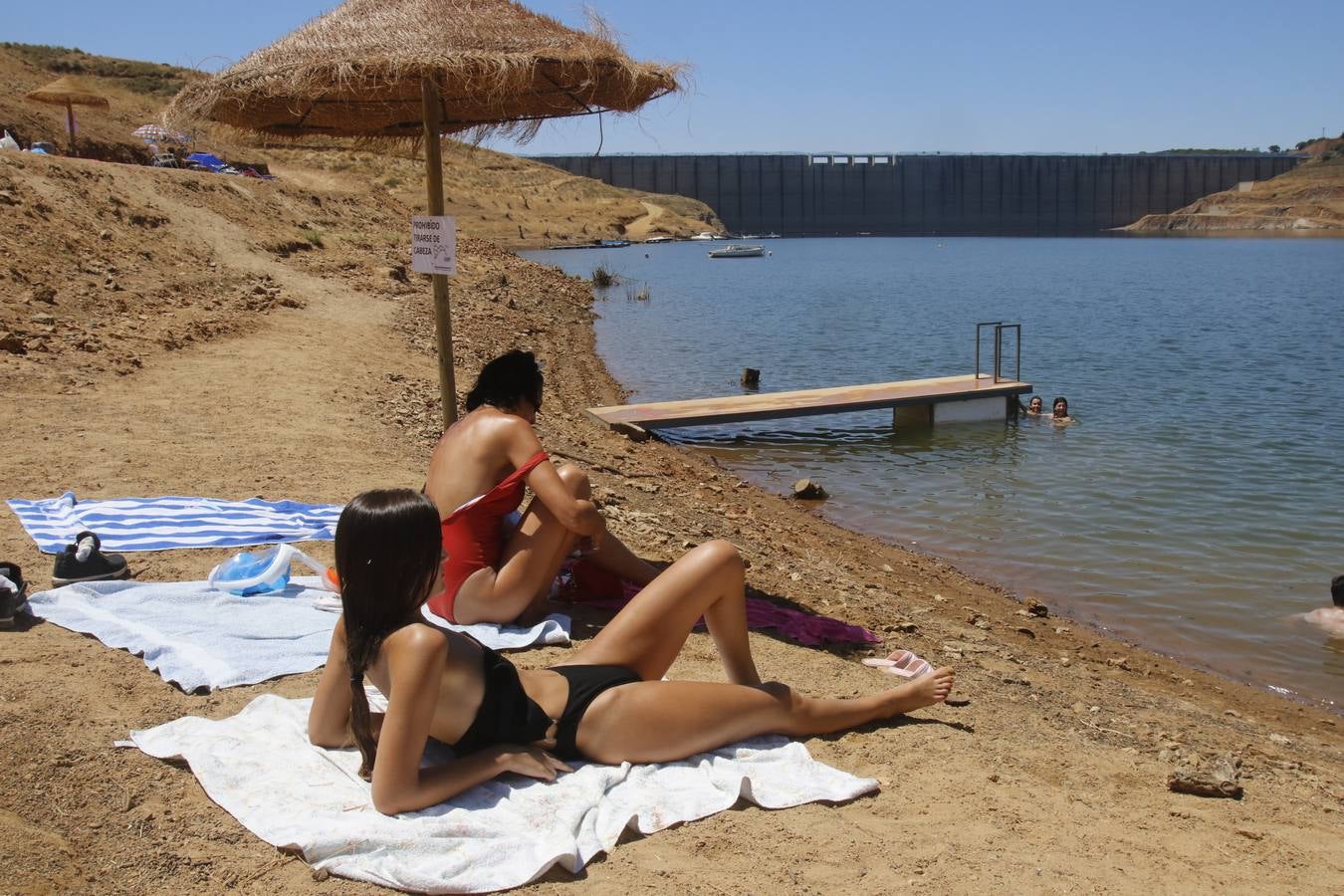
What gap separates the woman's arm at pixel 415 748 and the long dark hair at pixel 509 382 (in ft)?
5.96

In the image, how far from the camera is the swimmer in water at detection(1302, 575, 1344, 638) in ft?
23.4

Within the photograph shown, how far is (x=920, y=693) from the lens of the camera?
157 inches

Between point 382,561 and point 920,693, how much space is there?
2009 mm

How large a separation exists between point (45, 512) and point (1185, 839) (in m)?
5.04

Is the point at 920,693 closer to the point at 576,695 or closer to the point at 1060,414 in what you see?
the point at 576,695

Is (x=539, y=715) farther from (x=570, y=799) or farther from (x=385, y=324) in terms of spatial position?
(x=385, y=324)

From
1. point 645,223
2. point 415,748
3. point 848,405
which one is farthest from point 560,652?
point 645,223

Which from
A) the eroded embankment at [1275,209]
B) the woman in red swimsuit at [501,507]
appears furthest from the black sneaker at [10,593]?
the eroded embankment at [1275,209]

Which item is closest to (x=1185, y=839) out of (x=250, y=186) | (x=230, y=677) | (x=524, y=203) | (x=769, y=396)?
(x=230, y=677)

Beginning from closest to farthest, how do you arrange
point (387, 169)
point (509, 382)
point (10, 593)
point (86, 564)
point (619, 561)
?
point (10, 593), point (509, 382), point (86, 564), point (619, 561), point (387, 169)

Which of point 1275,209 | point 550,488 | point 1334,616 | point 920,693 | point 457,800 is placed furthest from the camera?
point 1275,209

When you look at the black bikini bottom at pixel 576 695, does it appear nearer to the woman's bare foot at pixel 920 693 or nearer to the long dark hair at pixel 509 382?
the woman's bare foot at pixel 920 693

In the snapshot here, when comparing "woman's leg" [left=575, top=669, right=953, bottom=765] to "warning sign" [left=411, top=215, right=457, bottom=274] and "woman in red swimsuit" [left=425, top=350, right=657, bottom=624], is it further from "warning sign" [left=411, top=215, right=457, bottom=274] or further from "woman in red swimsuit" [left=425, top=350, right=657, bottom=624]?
"warning sign" [left=411, top=215, right=457, bottom=274]

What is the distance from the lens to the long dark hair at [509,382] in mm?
4586
